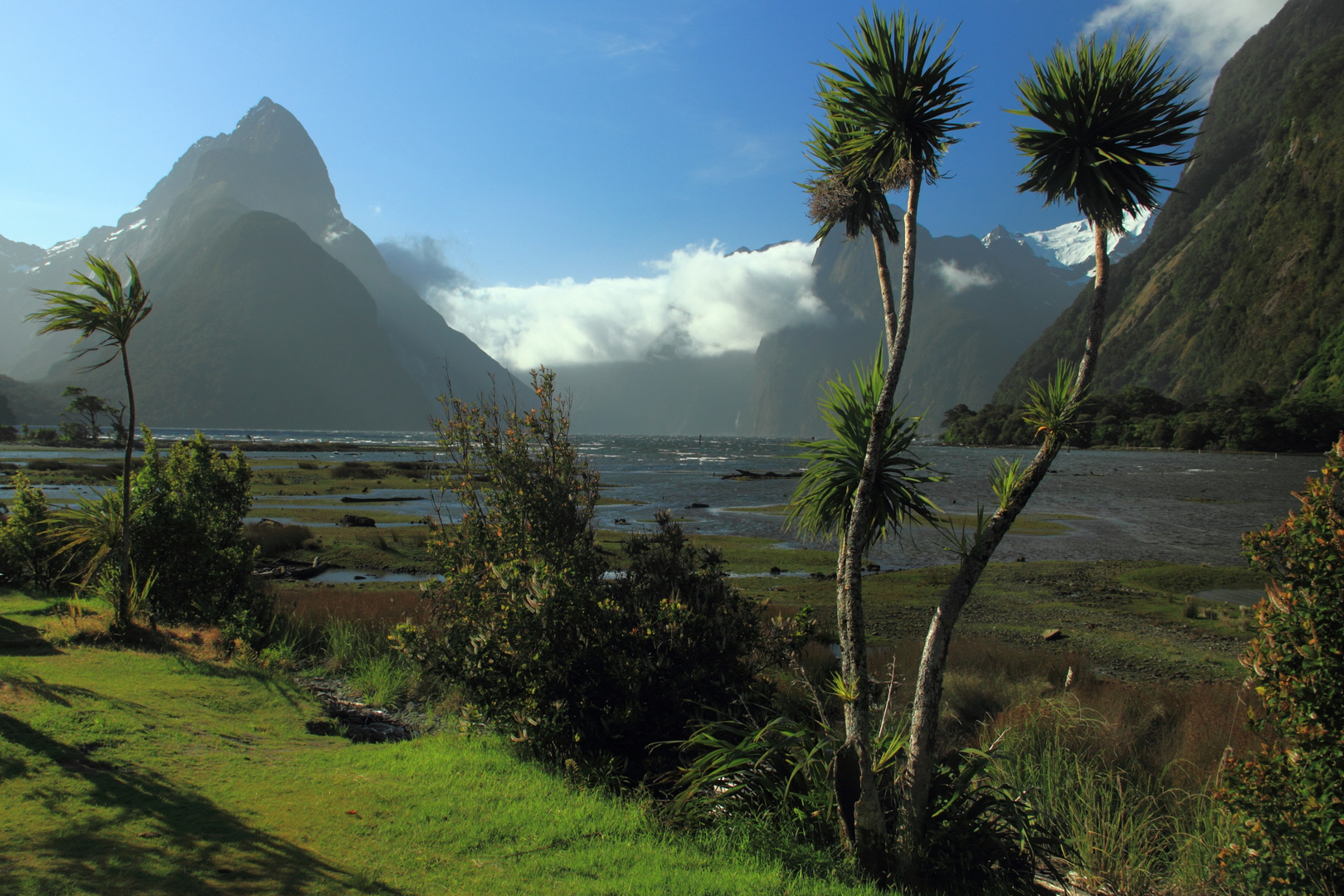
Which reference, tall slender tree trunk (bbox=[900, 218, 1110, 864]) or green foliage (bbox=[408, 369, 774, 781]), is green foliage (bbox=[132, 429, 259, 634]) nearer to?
green foliage (bbox=[408, 369, 774, 781])

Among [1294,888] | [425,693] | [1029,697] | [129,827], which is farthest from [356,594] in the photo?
[1294,888]

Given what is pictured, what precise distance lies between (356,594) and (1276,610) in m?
17.2

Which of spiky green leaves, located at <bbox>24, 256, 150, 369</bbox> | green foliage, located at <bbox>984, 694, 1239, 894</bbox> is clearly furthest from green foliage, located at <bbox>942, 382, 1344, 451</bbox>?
spiky green leaves, located at <bbox>24, 256, 150, 369</bbox>

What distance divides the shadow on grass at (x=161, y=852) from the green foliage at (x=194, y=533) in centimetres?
616

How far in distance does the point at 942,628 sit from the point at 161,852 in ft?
16.5

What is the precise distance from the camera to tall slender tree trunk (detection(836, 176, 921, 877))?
4750mm

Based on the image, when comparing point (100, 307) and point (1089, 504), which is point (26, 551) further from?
point (1089, 504)

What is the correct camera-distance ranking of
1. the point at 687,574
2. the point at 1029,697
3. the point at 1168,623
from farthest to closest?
the point at 1168,623 → the point at 1029,697 → the point at 687,574

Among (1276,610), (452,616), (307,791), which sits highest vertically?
(1276,610)

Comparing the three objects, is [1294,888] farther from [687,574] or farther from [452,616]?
[452,616]

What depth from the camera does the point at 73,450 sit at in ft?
285

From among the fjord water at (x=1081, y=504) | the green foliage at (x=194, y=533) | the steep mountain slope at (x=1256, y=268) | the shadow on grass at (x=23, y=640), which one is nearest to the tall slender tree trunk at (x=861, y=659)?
the fjord water at (x=1081, y=504)

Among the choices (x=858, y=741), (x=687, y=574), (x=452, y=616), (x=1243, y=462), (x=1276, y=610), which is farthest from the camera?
(x=1243, y=462)

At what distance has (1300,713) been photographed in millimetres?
3908
